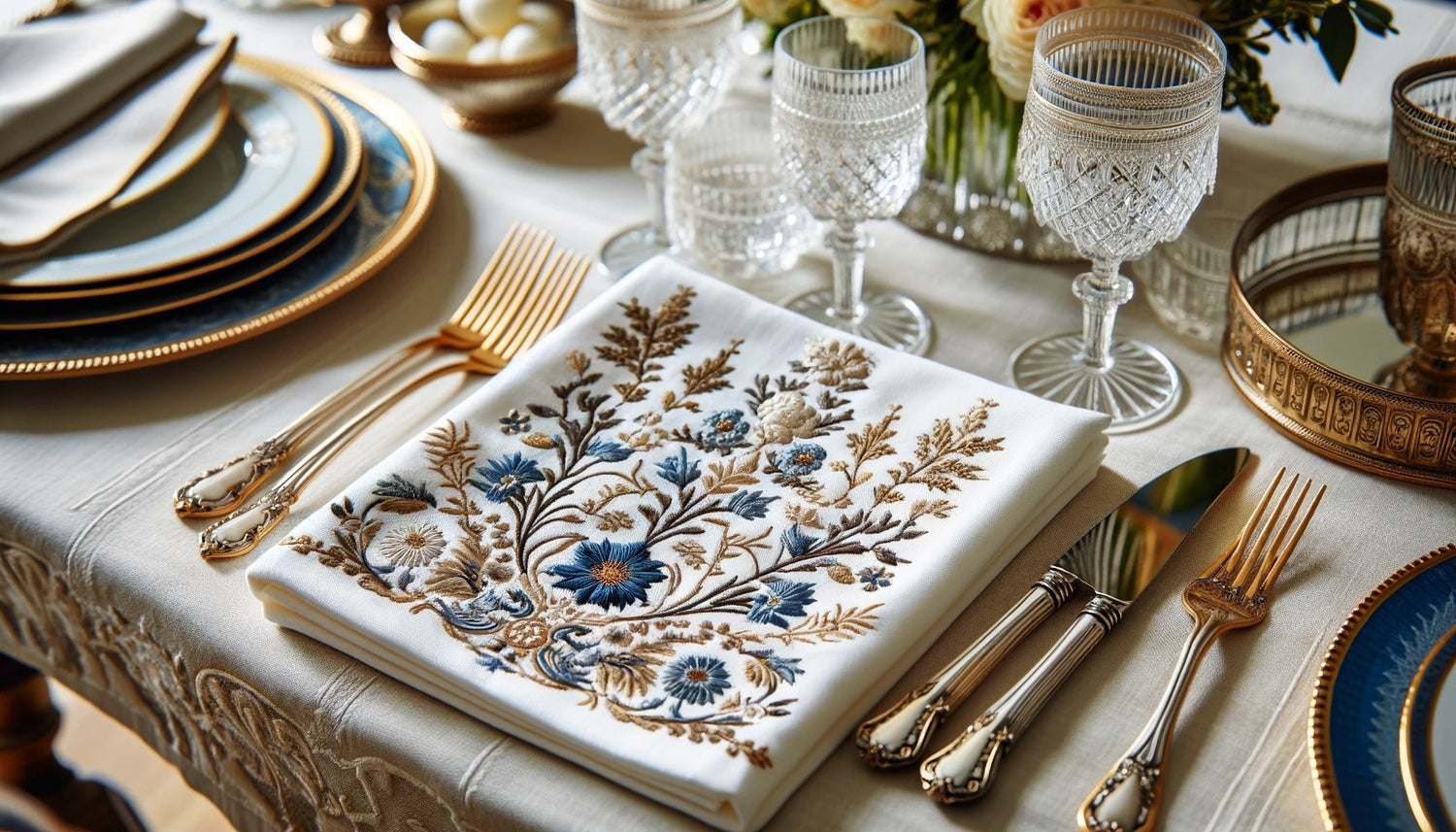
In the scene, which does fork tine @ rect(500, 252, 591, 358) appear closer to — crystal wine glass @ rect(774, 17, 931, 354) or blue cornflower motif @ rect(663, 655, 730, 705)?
crystal wine glass @ rect(774, 17, 931, 354)

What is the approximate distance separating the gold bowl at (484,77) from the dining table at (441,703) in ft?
0.18

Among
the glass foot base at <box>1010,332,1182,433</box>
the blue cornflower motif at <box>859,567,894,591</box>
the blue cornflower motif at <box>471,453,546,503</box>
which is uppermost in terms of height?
the blue cornflower motif at <box>859,567,894,591</box>

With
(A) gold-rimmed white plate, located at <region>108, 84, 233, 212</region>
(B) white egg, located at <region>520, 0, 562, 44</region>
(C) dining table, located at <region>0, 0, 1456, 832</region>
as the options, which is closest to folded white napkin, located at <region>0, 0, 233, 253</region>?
(A) gold-rimmed white plate, located at <region>108, 84, 233, 212</region>

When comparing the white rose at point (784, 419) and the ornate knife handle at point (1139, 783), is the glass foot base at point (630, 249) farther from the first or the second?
the ornate knife handle at point (1139, 783)

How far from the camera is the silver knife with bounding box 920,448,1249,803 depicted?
598 millimetres

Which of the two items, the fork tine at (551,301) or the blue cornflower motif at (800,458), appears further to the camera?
the fork tine at (551,301)

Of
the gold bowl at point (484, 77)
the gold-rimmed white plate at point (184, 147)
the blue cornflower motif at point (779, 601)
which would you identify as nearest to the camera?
the blue cornflower motif at point (779, 601)

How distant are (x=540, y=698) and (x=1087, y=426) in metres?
0.36

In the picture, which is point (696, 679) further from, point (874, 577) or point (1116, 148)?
point (1116, 148)

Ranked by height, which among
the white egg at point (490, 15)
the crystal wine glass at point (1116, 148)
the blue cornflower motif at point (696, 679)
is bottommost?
the blue cornflower motif at point (696, 679)

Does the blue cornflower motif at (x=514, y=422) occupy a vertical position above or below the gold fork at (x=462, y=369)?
above

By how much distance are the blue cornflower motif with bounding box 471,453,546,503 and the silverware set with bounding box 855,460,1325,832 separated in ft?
0.83

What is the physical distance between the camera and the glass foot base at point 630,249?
103cm

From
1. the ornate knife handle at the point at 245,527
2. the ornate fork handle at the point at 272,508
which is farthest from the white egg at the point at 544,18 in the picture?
the ornate knife handle at the point at 245,527
